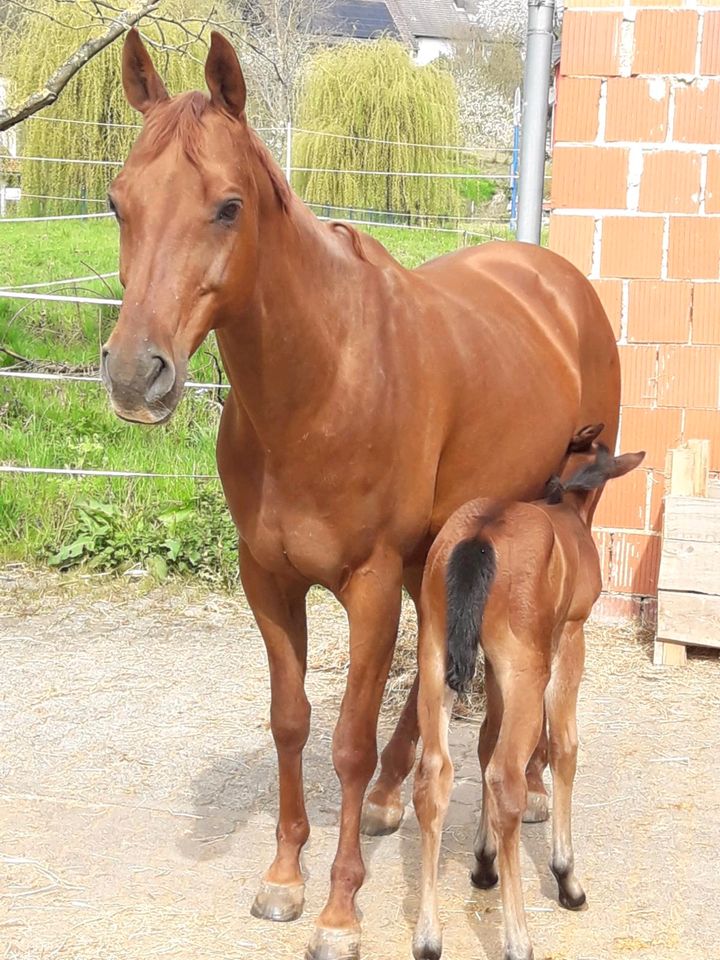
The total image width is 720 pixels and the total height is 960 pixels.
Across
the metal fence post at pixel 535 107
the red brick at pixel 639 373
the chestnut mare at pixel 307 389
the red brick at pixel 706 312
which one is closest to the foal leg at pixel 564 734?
the chestnut mare at pixel 307 389

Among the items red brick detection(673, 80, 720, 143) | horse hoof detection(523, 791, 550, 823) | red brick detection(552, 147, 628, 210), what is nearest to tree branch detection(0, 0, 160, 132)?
red brick detection(552, 147, 628, 210)

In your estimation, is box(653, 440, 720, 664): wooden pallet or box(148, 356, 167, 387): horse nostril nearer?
box(148, 356, 167, 387): horse nostril

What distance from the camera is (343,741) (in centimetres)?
305

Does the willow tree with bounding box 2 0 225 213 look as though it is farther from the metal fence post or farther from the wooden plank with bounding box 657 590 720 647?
the wooden plank with bounding box 657 590 720 647

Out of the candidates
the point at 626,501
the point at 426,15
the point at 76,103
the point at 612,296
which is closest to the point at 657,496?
the point at 626,501

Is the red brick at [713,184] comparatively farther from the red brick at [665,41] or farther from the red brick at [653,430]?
the red brick at [653,430]

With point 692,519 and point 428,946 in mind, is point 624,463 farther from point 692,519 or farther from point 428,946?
point 692,519

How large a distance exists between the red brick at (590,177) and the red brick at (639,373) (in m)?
0.73

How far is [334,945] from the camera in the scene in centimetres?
295

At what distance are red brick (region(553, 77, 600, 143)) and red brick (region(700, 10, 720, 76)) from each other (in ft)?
1.70

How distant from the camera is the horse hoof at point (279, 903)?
3.18 m

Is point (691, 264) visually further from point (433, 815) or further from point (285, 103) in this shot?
point (285, 103)

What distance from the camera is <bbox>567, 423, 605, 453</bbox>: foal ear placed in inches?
142

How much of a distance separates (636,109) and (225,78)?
3.66m
